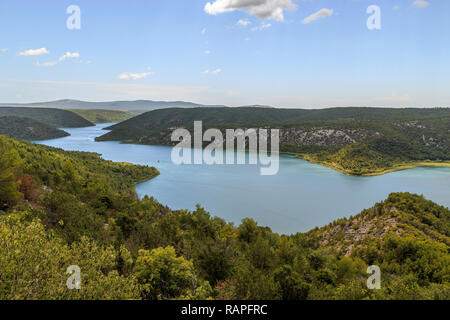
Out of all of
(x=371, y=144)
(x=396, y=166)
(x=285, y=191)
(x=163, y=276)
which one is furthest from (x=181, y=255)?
(x=371, y=144)

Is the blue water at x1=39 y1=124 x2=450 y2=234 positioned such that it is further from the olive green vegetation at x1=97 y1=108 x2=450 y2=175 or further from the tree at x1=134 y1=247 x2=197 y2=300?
the tree at x1=134 y1=247 x2=197 y2=300

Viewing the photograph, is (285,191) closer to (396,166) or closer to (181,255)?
(181,255)

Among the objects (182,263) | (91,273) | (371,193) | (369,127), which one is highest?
(369,127)

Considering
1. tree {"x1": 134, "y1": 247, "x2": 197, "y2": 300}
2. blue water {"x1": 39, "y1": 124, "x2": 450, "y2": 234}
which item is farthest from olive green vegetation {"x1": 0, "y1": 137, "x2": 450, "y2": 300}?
blue water {"x1": 39, "y1": 124, "x2": 450, "y2": 234}

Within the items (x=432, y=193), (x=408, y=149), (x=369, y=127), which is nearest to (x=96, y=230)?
(x=432, y=193)

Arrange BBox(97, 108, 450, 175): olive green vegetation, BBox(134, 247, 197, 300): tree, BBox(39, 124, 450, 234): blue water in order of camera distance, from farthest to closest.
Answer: BBox(97, 108, 450, 175): olive green vegetation → BBox(39, 124, 450, 234): blue water → BBox(134, 247, 197, 300): tree
